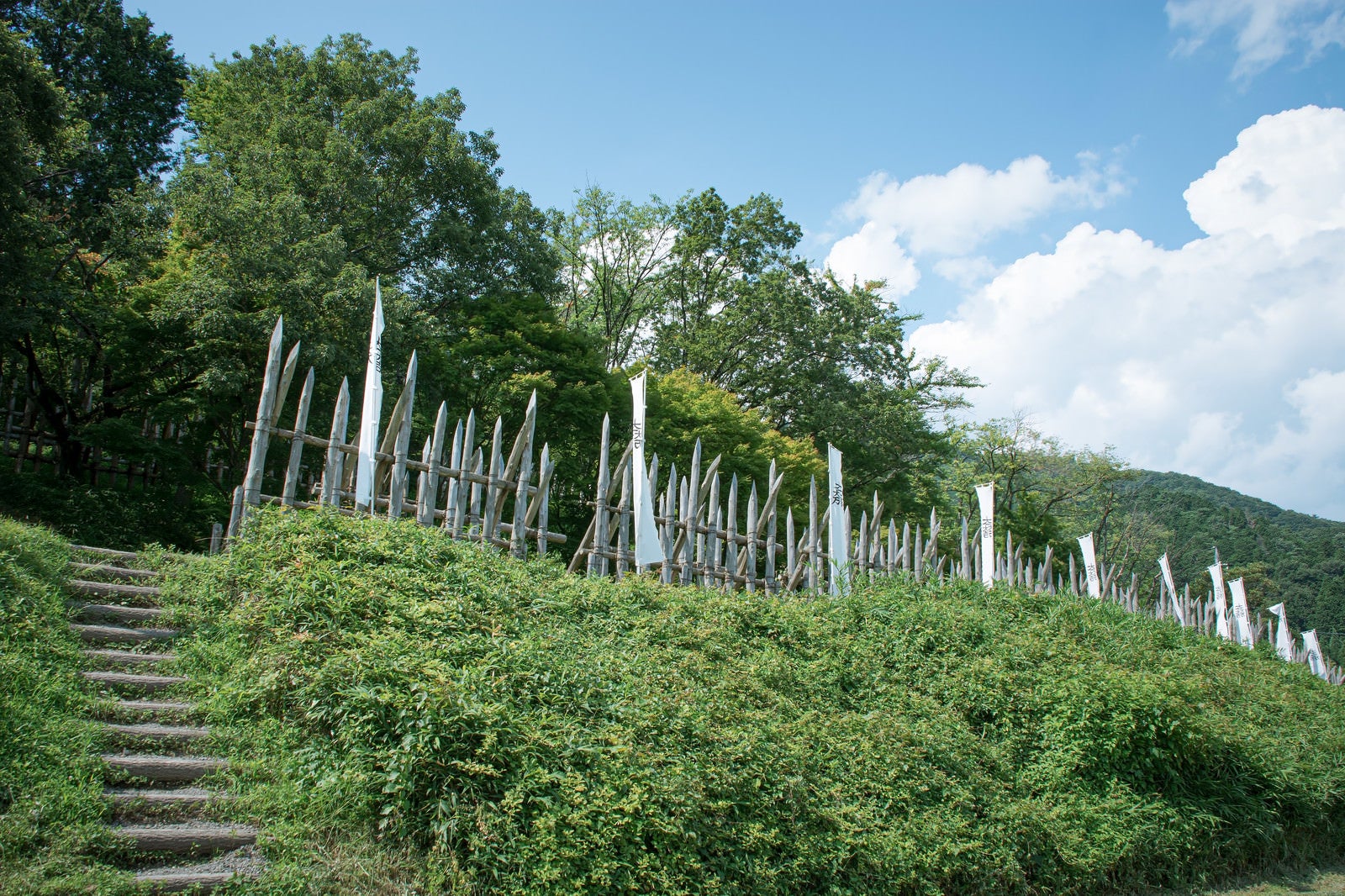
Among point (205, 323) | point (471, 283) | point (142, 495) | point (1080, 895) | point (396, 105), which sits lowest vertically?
point (1080, 895)

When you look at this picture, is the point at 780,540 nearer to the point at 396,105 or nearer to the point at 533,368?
the point at 533,368

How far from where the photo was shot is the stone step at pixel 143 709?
5.14m

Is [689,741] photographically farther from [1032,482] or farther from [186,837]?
[1032,482]

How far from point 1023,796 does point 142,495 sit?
1419 centimetres

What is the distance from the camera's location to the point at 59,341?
16375mm

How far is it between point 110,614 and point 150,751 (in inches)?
75.9

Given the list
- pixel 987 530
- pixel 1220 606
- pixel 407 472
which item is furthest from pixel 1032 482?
pixel 407 472

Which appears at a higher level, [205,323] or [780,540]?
[205,323]

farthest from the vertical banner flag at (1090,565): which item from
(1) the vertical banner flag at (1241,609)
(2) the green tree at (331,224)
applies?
(2) the green tree at (331,224)

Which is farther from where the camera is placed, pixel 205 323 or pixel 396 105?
pixel 396 105

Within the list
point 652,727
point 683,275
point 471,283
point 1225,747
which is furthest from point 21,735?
point 683,275

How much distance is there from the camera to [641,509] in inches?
359

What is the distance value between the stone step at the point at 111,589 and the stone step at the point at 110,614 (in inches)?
6.3

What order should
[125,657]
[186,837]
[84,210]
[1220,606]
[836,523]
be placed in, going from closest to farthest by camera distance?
[186,837]
[125,657]
[836,523]
[84,210]
[1220,606]
